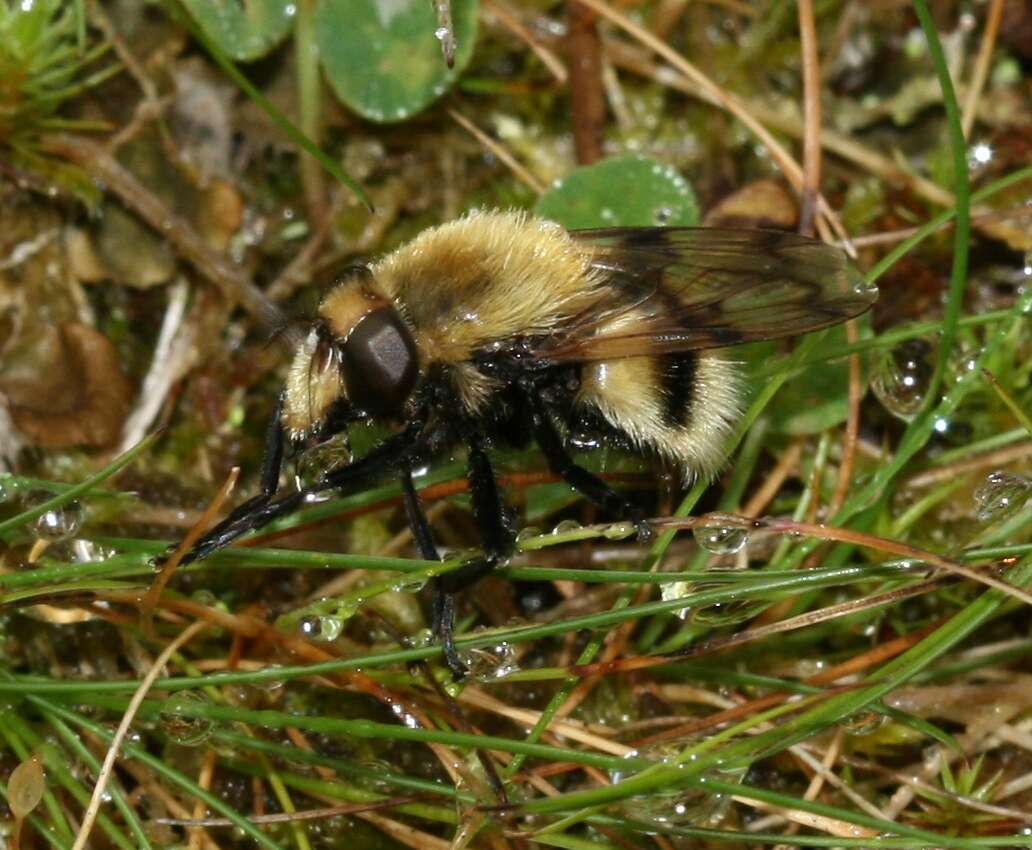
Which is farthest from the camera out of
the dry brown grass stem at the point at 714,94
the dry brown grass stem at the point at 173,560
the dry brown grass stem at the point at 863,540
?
the dry brown grass stem at the point at 714,94

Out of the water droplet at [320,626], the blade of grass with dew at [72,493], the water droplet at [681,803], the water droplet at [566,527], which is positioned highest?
the blade of grass with dew at [72,493]

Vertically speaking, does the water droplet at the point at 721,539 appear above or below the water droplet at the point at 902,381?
below

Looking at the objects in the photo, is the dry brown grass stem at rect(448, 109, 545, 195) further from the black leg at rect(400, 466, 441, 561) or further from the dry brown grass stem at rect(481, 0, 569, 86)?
the black leg at rect(400, 466, 441, 561)

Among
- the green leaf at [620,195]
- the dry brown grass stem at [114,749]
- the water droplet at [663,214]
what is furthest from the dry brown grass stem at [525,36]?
the dry brown grass stem at [114,749]

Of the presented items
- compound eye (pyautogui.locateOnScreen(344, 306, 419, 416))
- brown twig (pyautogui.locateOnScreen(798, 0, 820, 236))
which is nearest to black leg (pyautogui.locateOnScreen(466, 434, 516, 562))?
compound eye (pyautogui.locateOnScreen(344, 306, 419, 416))

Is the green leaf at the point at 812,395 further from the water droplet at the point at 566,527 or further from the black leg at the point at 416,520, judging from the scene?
the black leg at the point at 416,520

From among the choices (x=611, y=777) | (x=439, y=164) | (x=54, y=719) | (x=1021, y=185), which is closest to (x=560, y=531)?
(x=611, y=777)

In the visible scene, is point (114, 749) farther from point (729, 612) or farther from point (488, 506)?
point (729, 612)
